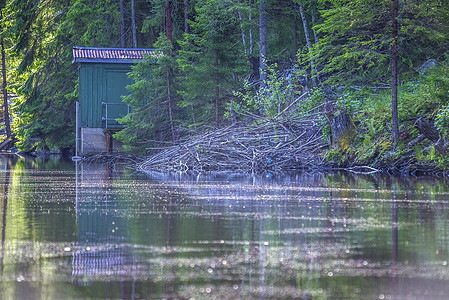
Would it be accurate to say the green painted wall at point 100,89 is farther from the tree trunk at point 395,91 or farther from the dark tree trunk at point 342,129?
the tree trunk at point 395,91

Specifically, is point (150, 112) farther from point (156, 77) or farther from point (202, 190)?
point (202, 190)

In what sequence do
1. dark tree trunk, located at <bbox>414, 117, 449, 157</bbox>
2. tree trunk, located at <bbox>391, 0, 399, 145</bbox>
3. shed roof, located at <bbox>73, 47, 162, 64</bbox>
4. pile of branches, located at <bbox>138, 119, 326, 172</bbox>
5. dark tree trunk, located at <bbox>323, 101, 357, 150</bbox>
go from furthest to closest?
shed roof, located at <bbox>73, 47, 162, 64</bbox>, pile of branches, located at <bbox>138, 119, 326, 172</bbox>, dark tree trunk, located at <bbox>323, 101, 357, 150</bbox>, tree trunk, located at <bbox>391, 0, 399, 145</bbox>, dark tree trunk, located at <bbox>414, 117, 449, 157</bbox>

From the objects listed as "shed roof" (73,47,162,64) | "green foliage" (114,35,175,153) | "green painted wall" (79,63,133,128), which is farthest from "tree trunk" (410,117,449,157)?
"green painted wall" (79,63,133,128)

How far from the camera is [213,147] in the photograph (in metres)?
24.5

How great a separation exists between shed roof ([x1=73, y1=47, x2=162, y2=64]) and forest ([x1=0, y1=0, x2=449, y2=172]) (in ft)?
6.95

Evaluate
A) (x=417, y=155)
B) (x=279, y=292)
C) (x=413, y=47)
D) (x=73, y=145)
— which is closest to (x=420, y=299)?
(x=279, y=292)

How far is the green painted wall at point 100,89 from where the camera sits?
36125mm

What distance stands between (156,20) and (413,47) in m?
17.9

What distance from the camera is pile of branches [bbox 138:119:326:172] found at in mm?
23578

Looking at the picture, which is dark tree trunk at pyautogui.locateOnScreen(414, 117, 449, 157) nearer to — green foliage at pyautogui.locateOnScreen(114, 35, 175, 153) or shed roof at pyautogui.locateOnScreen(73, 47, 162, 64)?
green foliage at pyautogui.locateOnScreen(114, 35, 175, 153)

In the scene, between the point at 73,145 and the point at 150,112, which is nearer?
the point at 150,112

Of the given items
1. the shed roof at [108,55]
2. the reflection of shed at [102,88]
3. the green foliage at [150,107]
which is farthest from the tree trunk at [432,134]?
the reflection of shed at [102,88]

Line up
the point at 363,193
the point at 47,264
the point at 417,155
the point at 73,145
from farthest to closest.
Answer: the point at 73,145 < the point at 417,155 < the point at 363,193 < the point at 47,264

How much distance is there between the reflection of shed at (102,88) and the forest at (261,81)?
2888 millimetres
